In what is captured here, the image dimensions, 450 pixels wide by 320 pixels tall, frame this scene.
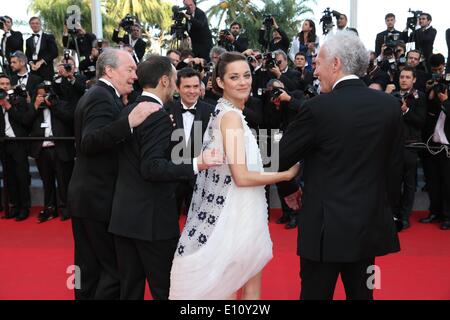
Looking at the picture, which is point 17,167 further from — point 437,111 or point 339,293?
point 437,111

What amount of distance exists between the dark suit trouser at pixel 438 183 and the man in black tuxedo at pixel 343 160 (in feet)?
10.8

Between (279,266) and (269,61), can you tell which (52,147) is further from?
(279,266)

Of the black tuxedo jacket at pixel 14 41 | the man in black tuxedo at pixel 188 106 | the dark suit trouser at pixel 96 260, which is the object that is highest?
the black tuxedo jacket at pixel 14 41

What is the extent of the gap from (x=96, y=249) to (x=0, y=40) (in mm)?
6748

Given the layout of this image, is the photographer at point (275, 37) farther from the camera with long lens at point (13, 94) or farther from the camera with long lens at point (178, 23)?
the camera with long lens at point (13, 94)

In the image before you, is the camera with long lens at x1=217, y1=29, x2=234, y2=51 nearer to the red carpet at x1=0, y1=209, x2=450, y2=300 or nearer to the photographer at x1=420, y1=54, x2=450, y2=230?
the photographer at x1=420, y1=54, x2=450, y2=230

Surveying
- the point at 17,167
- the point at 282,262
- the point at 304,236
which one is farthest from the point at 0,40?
the point at 304,236

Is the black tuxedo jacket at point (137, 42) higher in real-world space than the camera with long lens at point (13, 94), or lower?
higher

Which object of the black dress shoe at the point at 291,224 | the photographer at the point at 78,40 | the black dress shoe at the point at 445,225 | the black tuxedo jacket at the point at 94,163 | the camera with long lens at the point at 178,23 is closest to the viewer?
the black tuxedo jacket at the point at 94,163

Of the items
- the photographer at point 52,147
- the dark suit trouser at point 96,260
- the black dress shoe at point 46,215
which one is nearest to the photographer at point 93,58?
the photographer at point 52,147

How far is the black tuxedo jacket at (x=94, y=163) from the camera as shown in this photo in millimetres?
2734

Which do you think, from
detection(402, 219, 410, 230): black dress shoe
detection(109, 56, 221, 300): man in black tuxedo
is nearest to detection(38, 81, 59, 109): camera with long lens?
detection(109, 56, 221, 300): man in black tuxedo

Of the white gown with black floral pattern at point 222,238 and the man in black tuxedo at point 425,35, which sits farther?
the man in black tuxedo at point 425,35

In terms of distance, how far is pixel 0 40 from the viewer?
8539mm
